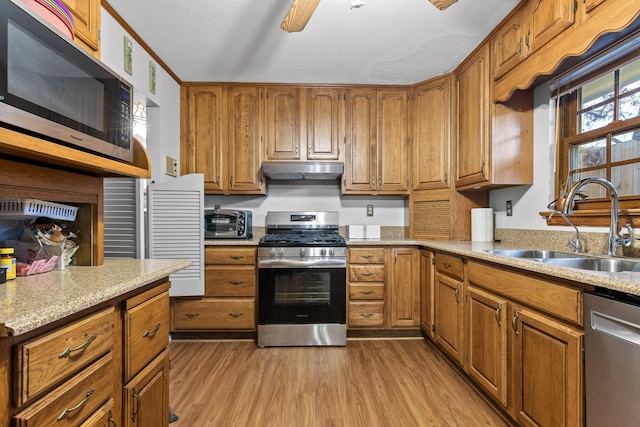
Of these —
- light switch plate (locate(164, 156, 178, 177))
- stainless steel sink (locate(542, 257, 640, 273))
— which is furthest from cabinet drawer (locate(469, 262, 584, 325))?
light switch plate (locate(164, 156, 178, 177))

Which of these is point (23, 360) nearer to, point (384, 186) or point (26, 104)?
point (26, 104)

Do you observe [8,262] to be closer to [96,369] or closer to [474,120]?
[96,369]

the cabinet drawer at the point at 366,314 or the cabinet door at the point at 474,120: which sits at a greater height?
the cabinet door at the point at 474,120

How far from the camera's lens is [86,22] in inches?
49.3

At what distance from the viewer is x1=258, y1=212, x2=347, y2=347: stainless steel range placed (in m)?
2.72

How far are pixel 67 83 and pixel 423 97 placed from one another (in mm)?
2825

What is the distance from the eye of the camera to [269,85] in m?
3.15

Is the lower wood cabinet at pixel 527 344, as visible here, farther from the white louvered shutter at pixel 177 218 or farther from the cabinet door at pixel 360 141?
the white louvered shutter at pixel 177 218

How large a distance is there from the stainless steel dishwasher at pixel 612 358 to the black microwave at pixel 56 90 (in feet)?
5.77

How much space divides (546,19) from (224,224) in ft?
8.78

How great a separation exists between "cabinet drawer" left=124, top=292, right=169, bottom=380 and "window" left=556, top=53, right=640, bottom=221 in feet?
7.52

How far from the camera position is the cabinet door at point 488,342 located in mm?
1664

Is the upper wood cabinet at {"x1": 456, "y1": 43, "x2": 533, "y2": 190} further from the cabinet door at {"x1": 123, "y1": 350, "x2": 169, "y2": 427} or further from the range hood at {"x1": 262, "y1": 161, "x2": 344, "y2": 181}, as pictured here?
the cabinet door at {"x1": 123, "y1": 350, "x2": 169, "y2": 427}

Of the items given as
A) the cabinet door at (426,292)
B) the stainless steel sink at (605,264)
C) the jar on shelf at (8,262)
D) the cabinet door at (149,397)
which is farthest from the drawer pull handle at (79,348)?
the cabinet door at (426,292)
